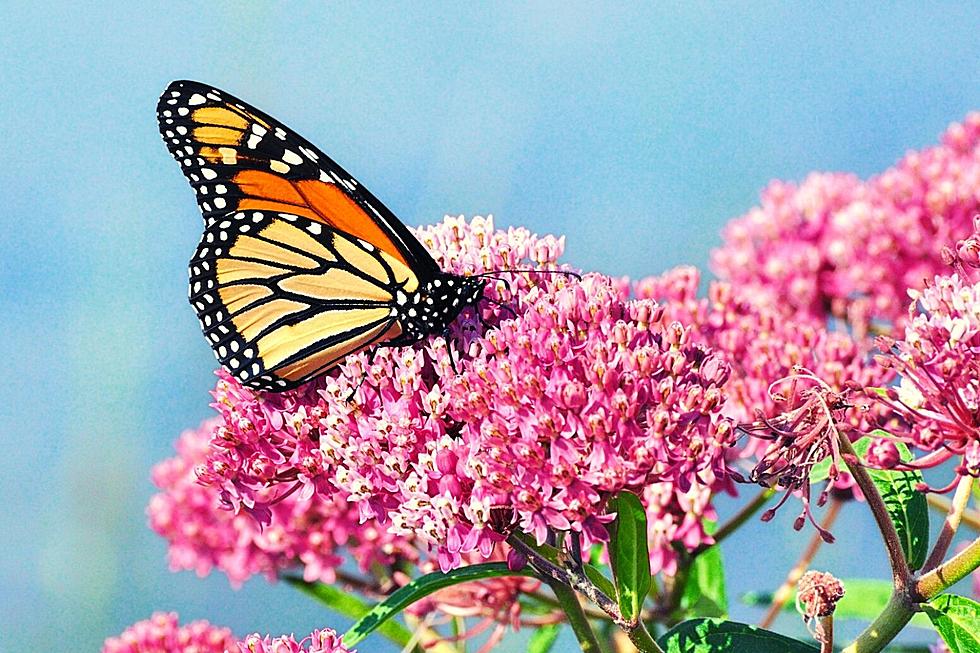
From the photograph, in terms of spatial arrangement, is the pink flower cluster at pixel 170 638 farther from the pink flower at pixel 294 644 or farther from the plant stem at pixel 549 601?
the plant stem at pixel 549 601

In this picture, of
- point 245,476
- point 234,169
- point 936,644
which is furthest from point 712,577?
point 234,169

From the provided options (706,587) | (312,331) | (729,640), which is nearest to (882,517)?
(729,640)

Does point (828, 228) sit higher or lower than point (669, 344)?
higher

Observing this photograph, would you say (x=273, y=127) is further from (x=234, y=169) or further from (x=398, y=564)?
(x=398, y=564)

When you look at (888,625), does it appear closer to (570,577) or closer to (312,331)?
(570,577)

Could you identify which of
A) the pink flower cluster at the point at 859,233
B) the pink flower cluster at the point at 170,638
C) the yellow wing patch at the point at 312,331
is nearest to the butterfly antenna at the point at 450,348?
the yellow wing patch at the point at 312,331

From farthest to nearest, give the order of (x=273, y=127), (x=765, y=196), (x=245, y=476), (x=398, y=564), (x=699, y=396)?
1. (x=765, y=196)
2. (x=398, y=564)
3. (x=273, y=127)
4. (x=245, y=476)
5. (x=699, y=396)

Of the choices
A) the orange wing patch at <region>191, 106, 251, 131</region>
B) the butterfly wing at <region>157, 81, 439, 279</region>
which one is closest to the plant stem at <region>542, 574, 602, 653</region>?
the butterfly wing at <region>157, 81, 439, 279</region>
